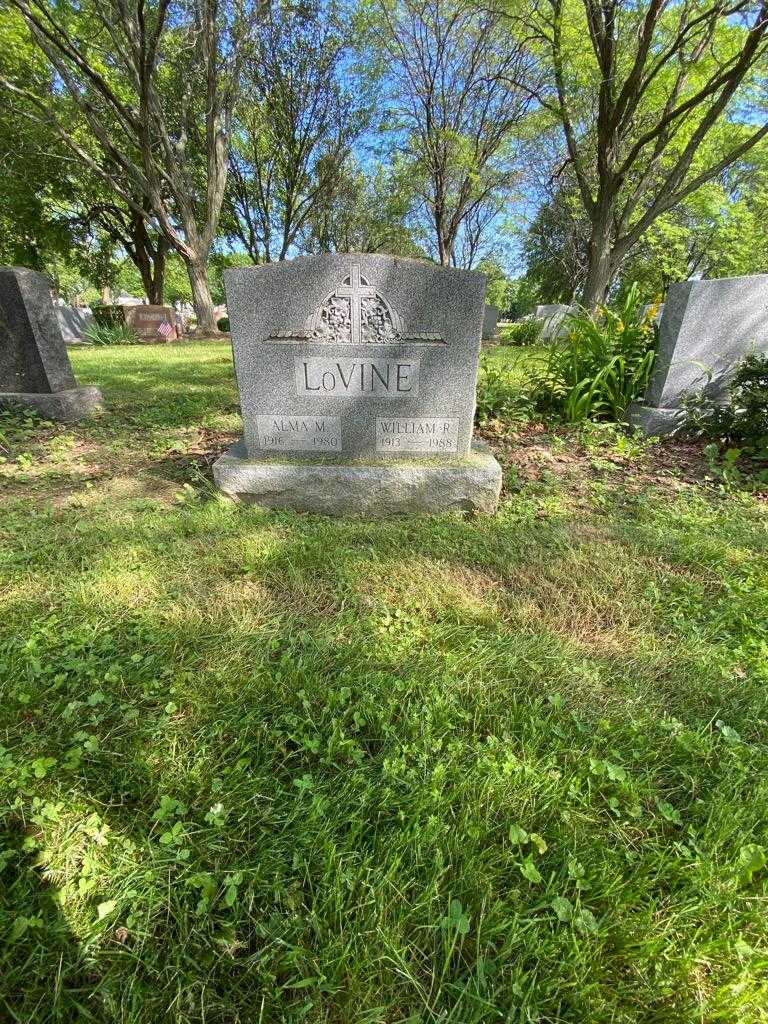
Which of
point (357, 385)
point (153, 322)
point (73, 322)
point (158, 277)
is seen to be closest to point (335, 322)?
point (357, 385)

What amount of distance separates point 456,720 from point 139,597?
1421 millimetres

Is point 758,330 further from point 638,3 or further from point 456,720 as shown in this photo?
point 638,3

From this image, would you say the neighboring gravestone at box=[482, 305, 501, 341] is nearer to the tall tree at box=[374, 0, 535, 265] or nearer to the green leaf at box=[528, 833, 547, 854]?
the tall tree at box=[374, 0, 535, 265]

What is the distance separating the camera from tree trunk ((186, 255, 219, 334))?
1278 centimetres

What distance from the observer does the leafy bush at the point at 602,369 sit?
4.38 metres

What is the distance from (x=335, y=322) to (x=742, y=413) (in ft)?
11.6

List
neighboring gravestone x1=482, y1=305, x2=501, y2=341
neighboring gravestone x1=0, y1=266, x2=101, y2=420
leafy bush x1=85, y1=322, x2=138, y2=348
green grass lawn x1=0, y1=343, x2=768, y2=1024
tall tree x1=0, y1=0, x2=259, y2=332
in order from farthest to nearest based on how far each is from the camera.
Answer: neighboring gravestone x1=482, y1=305, x2=501, y2=341
leafy bush x1=85, y1=322, x2=138, y2=348
tall tree x1=0, y1=0, x2=259, y2=332
neighboring gravestone x1=0, y1=266, x2=101, y2=420
green grass lawn x1=0, y1=343, x2=768, y2=1024

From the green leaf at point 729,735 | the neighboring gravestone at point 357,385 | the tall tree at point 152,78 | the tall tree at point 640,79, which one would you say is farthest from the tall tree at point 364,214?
the green leaf at point 729,735

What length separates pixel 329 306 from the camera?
8.84 ft

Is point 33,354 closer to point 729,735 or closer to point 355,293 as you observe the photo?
point 355,293

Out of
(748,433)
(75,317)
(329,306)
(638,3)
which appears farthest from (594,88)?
(75,317)

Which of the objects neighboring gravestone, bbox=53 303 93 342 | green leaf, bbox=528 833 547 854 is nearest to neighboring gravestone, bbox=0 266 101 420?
green leaf, bbox=528 833 547 854

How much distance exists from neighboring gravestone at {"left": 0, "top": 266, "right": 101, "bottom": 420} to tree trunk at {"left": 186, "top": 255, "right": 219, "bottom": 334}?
388 inches

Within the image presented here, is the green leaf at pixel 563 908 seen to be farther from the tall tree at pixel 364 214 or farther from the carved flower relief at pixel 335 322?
the tall tree at pixel 364 214
